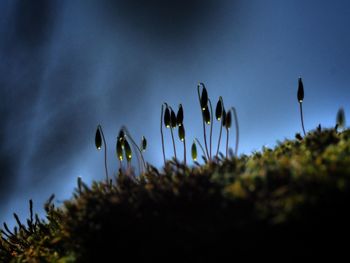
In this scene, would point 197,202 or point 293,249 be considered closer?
point 293,249

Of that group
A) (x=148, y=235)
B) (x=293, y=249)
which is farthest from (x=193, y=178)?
(x=293, y=249)

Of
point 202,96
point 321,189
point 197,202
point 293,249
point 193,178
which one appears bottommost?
point 293,249

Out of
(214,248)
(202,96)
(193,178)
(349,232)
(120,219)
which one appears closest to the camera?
(349,232)

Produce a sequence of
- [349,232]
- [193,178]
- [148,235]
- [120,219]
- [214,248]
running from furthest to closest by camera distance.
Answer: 1. [193,178]
2. [120,219]
3. [148,235]
4. [214,248]
5. [349,232]

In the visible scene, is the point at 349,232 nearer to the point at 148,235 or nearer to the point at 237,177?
the point at 237,177
